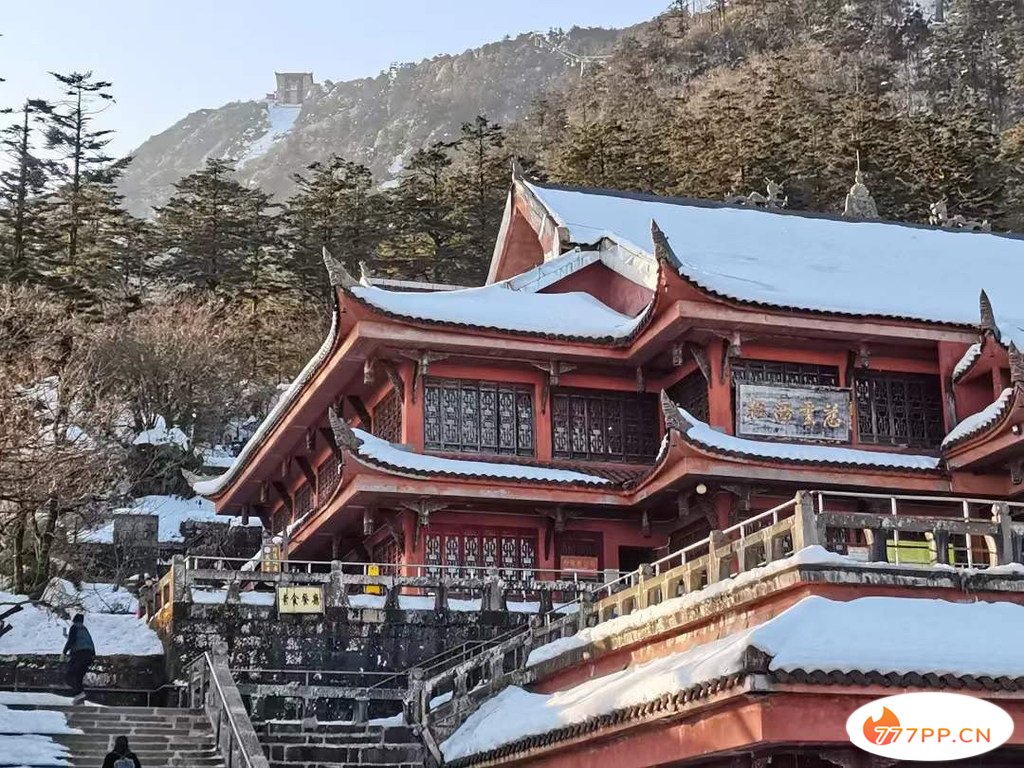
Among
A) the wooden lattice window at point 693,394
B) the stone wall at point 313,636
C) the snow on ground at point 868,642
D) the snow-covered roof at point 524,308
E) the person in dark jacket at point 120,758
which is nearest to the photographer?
the snow on ground at point 868,642

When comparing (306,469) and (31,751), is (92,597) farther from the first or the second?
(31,751)

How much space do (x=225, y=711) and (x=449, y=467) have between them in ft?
26.6

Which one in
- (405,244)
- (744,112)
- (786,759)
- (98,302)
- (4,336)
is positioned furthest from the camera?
(744,112)

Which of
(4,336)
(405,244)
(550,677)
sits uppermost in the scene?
(405,244)

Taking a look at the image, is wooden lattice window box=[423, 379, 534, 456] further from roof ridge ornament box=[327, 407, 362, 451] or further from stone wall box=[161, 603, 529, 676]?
stone wall box=[161, 603, 529, 676]

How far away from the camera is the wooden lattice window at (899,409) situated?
2694cm

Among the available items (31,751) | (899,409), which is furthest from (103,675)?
(899,409)

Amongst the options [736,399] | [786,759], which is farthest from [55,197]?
[786,759]

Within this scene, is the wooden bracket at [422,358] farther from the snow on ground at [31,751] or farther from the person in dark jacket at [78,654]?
the snow on ground at [31,751]

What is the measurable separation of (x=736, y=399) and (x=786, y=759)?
40.7ft

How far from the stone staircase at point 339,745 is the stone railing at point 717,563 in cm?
35

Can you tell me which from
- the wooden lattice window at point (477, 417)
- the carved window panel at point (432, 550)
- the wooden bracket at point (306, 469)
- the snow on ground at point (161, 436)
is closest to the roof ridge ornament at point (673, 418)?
the wooden lattice window at point (477, 417)

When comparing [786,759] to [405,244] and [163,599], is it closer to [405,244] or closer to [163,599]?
[163,599]

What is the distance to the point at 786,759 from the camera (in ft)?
47.1
